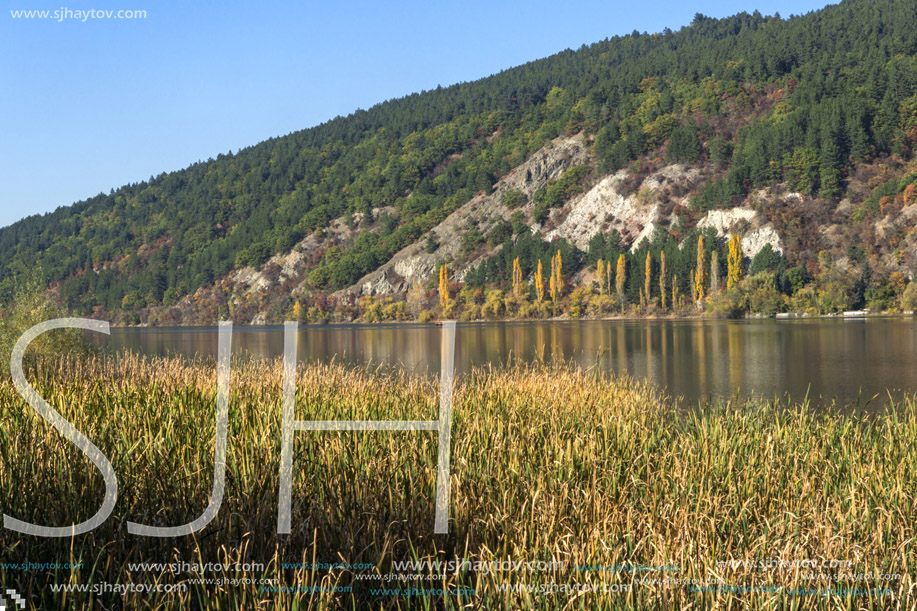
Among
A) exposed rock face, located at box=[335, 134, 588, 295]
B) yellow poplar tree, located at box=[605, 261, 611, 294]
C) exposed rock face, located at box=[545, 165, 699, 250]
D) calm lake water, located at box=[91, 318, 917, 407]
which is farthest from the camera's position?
exposed rock face, located at box=[335, 134, 588, 295]

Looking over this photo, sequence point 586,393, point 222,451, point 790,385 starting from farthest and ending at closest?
point 790,385 < point 586,393 < point 222,451

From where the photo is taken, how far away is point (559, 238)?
13188 centimetres

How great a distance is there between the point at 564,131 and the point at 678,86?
2429cm

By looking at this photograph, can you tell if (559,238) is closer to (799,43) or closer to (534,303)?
(534,303)

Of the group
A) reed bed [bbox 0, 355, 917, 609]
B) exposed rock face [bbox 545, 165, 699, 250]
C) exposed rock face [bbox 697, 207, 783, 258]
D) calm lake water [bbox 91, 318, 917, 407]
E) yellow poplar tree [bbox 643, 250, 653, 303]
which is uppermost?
exposed rock face [bbox 545, 165, 699, 250]

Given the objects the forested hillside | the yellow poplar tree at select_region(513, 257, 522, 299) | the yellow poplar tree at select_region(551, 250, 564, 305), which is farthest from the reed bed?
the yellow poplar tree at select_region(513, 257, 522, 299)

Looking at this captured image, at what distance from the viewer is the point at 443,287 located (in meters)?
130

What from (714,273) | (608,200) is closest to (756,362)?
(714,273)

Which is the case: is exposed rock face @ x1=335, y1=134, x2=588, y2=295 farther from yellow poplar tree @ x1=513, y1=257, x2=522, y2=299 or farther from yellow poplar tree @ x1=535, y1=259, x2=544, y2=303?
yellow poplar tree @ x1=535, y1=259, x2=544, y2=303

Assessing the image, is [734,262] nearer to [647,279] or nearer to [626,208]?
[647,279]

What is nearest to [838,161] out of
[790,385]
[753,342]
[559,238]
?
[559,238]

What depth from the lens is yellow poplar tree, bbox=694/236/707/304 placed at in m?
102

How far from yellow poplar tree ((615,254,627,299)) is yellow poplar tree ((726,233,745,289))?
13.7 metres

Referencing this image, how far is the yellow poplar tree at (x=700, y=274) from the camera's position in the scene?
102m
